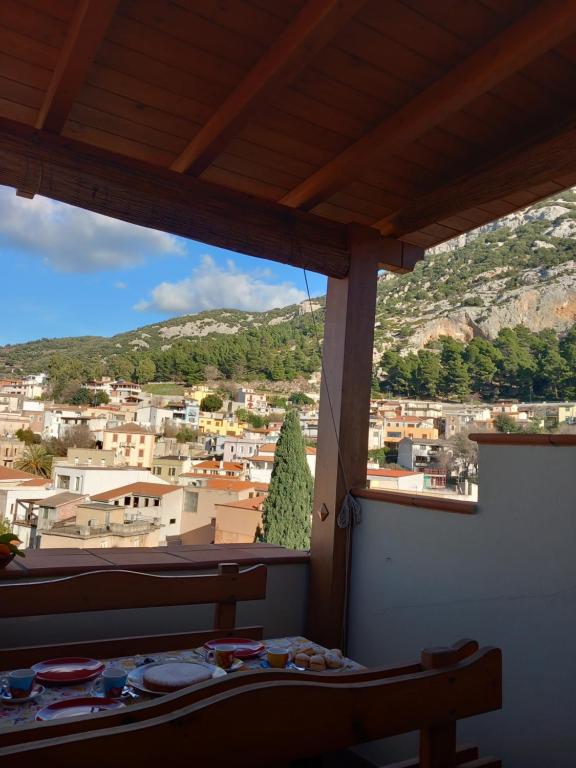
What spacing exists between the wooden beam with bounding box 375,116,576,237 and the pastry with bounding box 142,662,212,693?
1.92 metres

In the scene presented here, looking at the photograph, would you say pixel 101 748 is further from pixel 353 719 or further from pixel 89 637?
pixel 89 637

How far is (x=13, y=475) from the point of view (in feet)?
26.4

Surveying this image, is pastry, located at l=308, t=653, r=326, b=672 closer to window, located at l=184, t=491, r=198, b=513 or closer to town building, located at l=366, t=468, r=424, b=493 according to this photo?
town building, located at l=366, t=468, r=424, b=493

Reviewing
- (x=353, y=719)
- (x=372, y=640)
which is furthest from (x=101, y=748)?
(x=372, y=640)

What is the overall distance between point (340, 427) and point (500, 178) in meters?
1.18

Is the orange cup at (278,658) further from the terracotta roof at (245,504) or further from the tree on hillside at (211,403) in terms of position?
the terracotta roof at (245,504)

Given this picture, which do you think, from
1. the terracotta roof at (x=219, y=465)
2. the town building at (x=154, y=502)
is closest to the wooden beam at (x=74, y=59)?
the town building at (x=154, y=502)

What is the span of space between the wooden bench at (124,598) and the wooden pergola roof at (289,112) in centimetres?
122

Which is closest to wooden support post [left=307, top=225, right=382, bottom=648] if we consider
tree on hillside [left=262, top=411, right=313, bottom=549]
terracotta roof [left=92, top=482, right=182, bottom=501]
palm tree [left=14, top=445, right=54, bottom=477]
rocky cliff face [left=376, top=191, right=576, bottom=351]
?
rocky cliff face [left=376, top=191, right=576, bottom=351]

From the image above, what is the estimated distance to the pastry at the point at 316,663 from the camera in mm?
1422

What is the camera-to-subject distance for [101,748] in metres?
0.61

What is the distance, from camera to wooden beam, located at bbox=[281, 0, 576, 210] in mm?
1545

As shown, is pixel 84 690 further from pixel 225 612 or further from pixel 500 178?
pixel 500 178

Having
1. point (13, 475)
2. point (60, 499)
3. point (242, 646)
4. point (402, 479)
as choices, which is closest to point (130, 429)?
point (60, 499)
